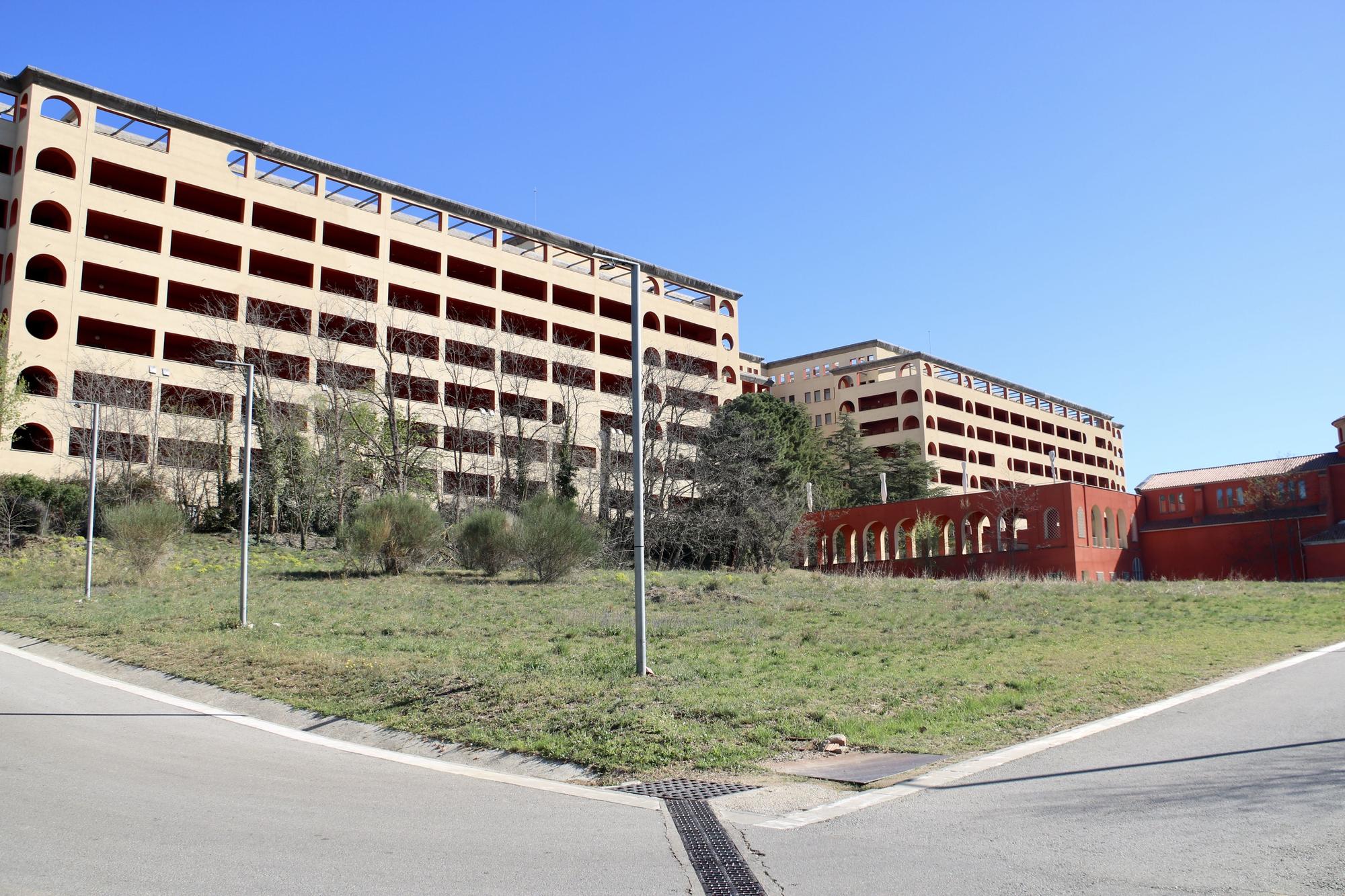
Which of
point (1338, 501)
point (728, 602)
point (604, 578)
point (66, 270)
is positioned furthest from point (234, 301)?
point (1338, 501)

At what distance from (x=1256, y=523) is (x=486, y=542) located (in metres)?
46.7

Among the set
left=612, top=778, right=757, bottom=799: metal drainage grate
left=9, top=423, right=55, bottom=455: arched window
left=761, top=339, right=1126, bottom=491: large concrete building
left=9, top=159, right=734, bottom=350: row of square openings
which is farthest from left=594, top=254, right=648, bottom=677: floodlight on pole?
left=761, top=339, right=1126, bottom=491: large concrete building

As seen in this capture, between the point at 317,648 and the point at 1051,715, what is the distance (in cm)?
1063

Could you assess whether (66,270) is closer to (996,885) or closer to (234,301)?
(234,301)

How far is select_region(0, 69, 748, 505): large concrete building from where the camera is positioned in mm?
43562

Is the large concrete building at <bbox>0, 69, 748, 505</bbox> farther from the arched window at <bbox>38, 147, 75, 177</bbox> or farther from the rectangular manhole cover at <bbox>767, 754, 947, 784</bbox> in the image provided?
the rectangular manhole cover at <bbox>767, 754, 947, 784</bbox>

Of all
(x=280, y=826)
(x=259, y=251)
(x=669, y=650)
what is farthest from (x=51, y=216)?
(x=280, y=826)

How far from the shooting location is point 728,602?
24.9 metres

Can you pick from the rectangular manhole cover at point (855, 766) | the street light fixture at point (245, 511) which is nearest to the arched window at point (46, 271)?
the street light fixture at point (245, 511)

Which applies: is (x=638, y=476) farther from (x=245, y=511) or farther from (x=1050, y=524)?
(x=1050, y=524)

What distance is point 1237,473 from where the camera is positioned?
63812mm

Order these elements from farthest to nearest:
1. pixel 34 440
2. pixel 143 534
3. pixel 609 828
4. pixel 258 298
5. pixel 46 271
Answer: pixel 258 298, pixel 46 271, pixel 34 440, pixel 143 534, pixel 609 828

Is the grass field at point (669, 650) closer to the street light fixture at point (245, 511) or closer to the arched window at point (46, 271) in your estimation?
the street light fixture at point (245, 511)

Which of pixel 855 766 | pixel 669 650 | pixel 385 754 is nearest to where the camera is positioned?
pixel 855 766
